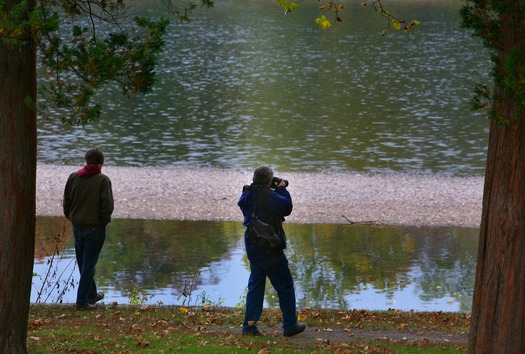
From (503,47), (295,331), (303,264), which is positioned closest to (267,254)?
(295,331)

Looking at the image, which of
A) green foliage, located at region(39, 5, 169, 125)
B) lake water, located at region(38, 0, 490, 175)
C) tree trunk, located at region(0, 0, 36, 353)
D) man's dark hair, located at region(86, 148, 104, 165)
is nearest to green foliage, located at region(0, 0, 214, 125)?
green foliage, located at region(39, 5, 169, 125)

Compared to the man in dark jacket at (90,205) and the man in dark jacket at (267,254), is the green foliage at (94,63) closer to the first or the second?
the man in dark jacket at (267,254)

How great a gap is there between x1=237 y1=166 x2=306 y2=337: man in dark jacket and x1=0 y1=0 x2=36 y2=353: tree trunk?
6.85 feet

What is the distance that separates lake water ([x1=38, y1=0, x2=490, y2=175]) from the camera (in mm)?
24375

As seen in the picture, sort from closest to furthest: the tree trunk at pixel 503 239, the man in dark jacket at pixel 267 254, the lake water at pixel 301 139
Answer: the tree trunk at pixel 503 239, the man in dark jacket at pixel 267 254, the lake water at pixel 301 139

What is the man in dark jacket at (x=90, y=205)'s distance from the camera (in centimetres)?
1041

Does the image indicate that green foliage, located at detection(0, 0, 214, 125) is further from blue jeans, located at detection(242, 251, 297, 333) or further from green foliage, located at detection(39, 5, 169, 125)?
blue jeans, located at detection(242, 251, 297, 333)

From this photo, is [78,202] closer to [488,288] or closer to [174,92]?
[488,288]

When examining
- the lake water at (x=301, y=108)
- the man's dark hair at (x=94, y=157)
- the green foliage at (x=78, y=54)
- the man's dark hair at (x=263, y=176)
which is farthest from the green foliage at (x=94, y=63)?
the lake water at (x=301, y=108)

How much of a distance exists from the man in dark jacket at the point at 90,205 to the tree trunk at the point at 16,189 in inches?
86.3

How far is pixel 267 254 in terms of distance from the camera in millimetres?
9289

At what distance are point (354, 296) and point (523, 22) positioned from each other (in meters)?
7.04

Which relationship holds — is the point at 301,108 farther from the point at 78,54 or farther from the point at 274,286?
the point at 78,54

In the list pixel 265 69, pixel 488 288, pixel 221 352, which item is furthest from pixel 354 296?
pixel 265 69
